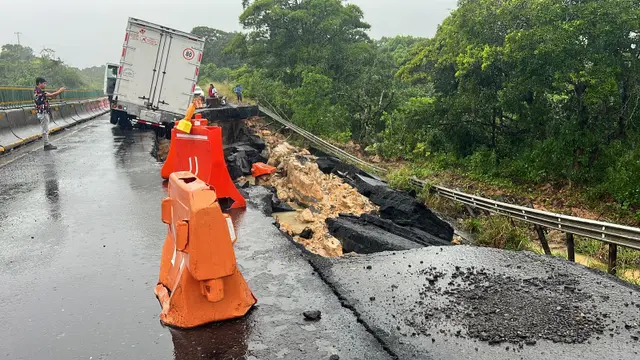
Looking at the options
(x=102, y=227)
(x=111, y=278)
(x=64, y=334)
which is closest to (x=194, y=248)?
(x=64, y=334)

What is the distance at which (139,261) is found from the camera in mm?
5219

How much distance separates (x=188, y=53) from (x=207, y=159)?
9.15 m

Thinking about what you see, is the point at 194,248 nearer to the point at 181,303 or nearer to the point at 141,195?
the point at 181,303

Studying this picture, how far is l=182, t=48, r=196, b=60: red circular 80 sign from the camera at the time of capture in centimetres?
1560

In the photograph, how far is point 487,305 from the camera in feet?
13.9

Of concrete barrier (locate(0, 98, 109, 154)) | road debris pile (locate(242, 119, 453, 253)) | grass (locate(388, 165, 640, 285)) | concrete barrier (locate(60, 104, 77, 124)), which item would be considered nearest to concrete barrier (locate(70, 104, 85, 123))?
concrete barrier (locate(60, 104, 77, 124))

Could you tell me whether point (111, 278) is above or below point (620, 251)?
below

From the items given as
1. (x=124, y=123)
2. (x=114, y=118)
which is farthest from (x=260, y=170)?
(x=114, y=118)

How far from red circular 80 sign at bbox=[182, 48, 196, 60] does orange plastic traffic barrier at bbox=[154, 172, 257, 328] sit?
1268 cm

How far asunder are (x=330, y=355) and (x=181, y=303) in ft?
4.28

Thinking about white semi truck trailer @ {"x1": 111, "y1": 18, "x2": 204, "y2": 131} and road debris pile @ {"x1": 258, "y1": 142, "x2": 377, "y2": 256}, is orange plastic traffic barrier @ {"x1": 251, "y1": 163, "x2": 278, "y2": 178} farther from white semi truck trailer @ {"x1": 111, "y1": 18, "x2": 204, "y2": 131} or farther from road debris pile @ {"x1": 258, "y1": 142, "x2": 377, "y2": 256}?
white semi truck trailer @ {"x1": 111, "y1": 18, "x2": 204, "y2": 131}

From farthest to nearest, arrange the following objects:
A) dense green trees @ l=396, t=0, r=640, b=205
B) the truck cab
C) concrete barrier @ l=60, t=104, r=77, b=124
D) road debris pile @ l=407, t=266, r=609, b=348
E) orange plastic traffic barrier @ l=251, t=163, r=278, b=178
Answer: the truck cab → concrete barrier @ l=60, t=104, r=77, b=124 → dense green trees @ l=396, t=0, r=640, b=205 → orange plastic traffic barrier @ l=251, t=163, r=278, b=178 → road debris pile @ l=407, t=266, r=609, b=348

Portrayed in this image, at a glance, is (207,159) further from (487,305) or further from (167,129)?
(167,129)

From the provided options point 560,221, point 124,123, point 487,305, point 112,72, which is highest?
point 112,72
